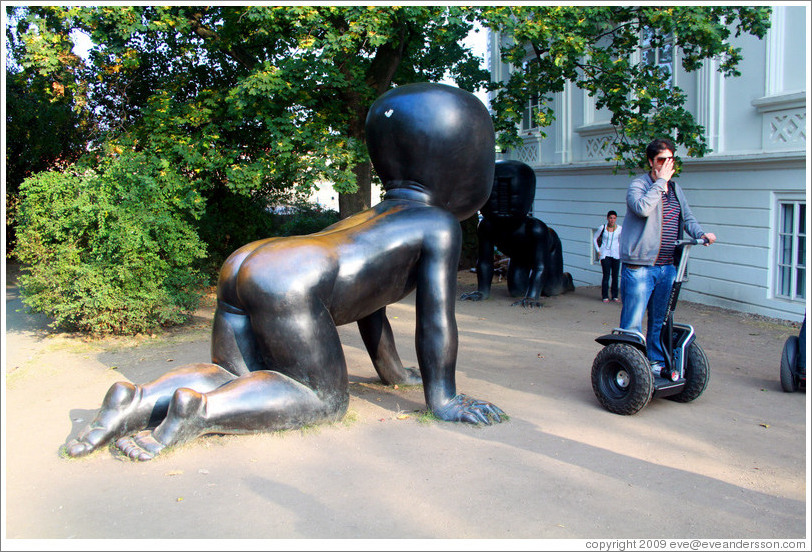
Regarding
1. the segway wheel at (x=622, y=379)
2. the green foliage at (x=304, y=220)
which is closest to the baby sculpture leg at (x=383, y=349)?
the segway wheel at (x=622, y=379)

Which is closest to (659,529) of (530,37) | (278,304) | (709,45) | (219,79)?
(278,304)

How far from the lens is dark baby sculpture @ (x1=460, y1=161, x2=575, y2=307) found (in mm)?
10445

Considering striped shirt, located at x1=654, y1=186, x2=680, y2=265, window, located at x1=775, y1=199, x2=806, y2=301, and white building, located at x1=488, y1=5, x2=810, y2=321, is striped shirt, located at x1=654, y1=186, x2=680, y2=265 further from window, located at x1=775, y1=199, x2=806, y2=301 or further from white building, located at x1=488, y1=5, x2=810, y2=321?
window, located at x1=775, y1=199, x2=806, y2=301

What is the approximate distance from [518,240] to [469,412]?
6.49 m

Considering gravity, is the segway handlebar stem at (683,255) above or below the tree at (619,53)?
below

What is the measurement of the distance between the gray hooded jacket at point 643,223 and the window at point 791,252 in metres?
5.70

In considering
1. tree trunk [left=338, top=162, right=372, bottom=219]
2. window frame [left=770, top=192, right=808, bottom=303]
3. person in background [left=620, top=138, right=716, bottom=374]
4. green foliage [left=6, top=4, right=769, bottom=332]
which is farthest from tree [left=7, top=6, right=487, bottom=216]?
window frame [left=770, top=192, right=808, bottom=303]

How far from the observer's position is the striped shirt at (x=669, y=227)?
16.7 ft

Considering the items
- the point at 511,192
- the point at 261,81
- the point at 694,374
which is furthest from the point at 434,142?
the point at 511,192

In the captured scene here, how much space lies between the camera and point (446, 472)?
394 centimetres

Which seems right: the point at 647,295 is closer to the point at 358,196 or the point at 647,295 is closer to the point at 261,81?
the point at 261,81

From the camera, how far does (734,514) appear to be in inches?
134

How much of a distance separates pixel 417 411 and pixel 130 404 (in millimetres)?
2003

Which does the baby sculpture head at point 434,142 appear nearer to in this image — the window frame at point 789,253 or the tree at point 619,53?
the tree at point 619,53
